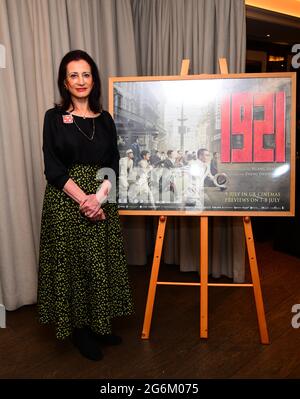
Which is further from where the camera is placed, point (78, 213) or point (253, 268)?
point (253, 268)

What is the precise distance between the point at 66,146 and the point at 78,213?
340 mm

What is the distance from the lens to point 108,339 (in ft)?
7.11

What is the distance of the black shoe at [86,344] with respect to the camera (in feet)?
6.60

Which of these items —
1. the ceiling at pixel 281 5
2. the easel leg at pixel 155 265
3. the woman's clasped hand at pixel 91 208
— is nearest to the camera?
the woman's clasped hand at pixel 91 208

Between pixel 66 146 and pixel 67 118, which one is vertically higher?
pixel 67 118

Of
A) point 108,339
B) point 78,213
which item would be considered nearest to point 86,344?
point 108,339

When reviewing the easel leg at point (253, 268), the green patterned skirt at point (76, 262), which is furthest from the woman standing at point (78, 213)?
the easel leg at point (253, 268)

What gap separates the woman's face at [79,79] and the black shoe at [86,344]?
4.14 ft

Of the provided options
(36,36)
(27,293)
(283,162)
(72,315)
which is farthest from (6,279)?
(283,162)

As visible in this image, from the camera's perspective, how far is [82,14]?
2.73 meters

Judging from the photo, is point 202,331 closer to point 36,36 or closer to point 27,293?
point 27,293

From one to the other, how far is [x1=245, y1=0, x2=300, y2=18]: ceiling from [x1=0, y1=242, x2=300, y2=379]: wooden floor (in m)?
2.96

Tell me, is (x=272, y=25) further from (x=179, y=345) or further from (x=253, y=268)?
(x=179, y=345)

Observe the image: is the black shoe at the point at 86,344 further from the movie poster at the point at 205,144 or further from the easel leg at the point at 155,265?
the movie poster at the point at 205,144
